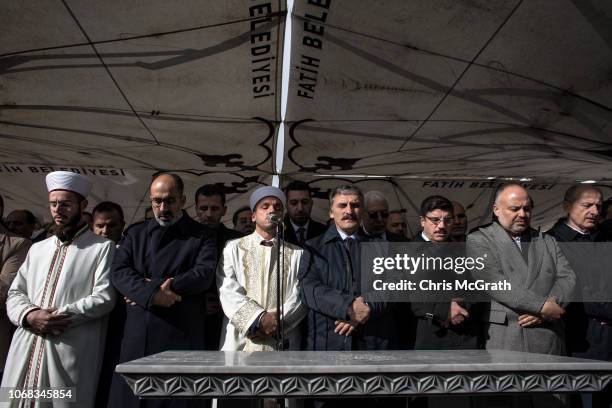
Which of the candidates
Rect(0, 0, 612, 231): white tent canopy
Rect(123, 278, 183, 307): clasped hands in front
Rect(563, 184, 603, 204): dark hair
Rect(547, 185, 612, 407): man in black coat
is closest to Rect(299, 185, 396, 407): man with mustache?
Rect(123, 278, 183, 307): clasped hands in front

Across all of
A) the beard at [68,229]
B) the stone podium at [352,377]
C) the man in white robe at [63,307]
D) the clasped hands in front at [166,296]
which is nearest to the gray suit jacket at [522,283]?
the stone podium at [352,377]

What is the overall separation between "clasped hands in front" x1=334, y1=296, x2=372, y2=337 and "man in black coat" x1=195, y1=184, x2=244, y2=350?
98 centimetres

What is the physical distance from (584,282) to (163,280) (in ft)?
9.13

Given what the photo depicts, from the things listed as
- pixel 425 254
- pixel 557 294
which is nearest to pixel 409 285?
pixel 425 254

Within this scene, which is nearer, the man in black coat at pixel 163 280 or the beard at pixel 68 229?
the man in black coat at pixel 163 280

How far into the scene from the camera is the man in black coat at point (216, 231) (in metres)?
4.02

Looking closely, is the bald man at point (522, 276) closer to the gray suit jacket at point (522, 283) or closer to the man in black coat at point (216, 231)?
the gray suit jacket at point (522, 283)

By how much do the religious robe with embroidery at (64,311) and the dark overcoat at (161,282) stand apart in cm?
15

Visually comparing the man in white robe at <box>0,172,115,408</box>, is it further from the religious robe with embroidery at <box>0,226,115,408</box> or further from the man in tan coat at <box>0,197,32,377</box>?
the man in tan coat at <box>0,197,32,377</box>

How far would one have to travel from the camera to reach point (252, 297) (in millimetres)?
3668

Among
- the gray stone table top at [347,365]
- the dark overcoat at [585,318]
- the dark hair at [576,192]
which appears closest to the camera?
the gray stone table top at [347,365]

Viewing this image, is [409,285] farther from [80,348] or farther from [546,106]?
[546,106]

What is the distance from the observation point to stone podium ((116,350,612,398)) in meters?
2.20

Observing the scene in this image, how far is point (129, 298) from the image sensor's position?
11.3 ft
